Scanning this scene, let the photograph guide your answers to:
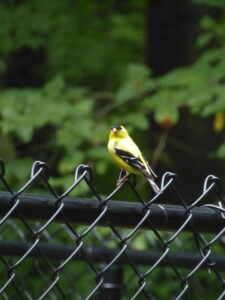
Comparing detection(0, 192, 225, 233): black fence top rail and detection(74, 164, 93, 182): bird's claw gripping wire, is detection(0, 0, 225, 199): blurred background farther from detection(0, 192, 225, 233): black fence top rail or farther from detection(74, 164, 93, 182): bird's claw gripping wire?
detection(74, 164, 93, 182): bird's claw gripping wire

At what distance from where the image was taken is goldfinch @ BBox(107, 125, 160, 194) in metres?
3.41

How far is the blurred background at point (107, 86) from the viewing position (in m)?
5.98

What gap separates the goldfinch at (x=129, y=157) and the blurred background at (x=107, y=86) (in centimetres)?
161

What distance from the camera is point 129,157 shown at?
3.61 meters

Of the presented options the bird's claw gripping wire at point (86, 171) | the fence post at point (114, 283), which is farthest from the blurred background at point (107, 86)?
the bird's claw gripping wire at point (86, 171)

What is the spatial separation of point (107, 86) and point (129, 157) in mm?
4587

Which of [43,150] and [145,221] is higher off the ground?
[145,221]

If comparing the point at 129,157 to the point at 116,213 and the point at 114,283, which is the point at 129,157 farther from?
the point at 116,213

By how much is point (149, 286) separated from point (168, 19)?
264 cm

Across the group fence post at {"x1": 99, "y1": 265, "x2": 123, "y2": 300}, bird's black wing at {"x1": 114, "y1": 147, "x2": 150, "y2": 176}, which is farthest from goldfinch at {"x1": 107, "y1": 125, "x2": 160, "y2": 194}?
fence post at {"x1": 99, "y1": 265, "x2": 123, "y2": 300}

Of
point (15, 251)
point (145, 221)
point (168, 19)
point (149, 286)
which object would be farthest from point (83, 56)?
point (145, 221)

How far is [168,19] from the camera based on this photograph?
7.09 meters

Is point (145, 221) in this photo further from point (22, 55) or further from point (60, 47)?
point (22, 55)

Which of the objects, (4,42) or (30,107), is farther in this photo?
(4,42)
